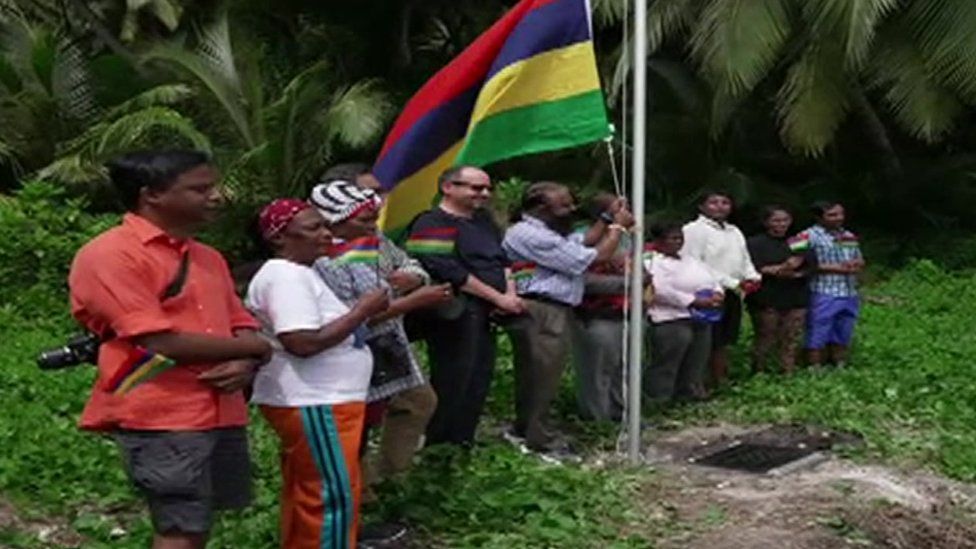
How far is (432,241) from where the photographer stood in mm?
6766

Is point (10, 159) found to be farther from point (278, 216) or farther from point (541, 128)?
point (278, 216)

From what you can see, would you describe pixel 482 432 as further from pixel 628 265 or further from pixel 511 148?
pixel 511 148

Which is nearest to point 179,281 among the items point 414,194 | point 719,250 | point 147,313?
point 147,313

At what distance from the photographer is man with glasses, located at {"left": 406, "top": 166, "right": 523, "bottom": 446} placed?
6.75m

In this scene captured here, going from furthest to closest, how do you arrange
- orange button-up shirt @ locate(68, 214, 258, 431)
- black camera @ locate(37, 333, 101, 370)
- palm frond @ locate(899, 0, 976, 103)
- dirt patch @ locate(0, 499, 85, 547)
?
palm frond @ locate(899, 0, 976, 103)
dirt patch @ locate(0, 499, 85, 547)
black camera @ locate(37, 333, 101, 370)
orange button-up shirt @ locate(68, 214, 258, 431)

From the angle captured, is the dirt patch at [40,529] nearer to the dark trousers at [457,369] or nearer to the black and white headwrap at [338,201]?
the black and white headwrap at [338,201]

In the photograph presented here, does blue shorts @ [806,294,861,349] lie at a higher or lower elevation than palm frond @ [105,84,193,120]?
lower

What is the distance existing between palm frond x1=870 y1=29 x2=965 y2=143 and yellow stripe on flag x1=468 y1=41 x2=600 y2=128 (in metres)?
8.24

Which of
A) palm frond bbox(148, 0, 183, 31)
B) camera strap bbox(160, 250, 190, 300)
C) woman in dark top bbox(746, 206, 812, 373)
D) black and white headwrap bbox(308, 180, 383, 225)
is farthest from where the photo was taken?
palm frond bbox(148, 0, 183, 31)

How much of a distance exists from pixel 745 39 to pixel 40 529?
961cm

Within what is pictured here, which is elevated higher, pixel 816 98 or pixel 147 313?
pixel 816 98

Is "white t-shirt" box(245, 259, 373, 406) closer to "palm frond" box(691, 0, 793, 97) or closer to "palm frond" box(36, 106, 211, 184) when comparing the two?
"palm frond" box(36, 106, 211, 184)

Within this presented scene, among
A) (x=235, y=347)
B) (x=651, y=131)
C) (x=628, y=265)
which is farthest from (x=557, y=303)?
(x=651, y=131)

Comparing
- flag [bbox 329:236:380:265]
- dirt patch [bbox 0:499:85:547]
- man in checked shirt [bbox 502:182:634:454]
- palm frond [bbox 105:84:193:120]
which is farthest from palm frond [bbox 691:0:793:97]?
dirt patch [bbox 0:499:85:547]
